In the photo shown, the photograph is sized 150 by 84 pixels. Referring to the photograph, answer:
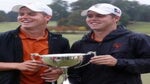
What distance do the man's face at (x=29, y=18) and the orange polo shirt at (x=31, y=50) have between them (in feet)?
0.35

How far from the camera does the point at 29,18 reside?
3.89m

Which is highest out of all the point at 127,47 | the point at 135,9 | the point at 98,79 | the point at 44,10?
the point at 44,10

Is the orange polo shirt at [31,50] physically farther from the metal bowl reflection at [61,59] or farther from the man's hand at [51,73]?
the metal bowl reflection at [61,59]

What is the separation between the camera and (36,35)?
13.1 ft

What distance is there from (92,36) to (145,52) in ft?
1.58

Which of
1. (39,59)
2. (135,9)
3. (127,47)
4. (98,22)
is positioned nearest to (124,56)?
(127,47)

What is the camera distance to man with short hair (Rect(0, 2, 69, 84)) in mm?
3830

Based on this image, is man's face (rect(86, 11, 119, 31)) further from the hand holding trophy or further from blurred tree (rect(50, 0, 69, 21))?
blurred tree (rect(50, 0, 69, 21))

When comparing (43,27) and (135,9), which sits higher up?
(43,27)

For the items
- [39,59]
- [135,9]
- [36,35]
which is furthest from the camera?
[135,9]

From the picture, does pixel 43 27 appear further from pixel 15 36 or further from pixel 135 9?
pixel 135 9

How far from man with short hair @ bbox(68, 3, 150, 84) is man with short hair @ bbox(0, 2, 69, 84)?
0.87 ft

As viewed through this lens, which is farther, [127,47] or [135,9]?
[135,9]

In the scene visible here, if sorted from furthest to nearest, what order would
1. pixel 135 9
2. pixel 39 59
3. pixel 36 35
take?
pixel 135 9
pixel 36 35
pixel 39 59
